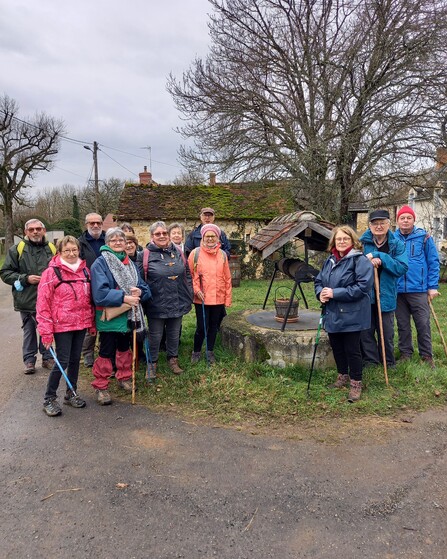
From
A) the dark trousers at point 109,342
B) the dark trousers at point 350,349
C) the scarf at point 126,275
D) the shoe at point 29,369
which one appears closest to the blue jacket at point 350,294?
the dark trousers at point 350,349

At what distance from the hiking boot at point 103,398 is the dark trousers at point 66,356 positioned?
28cm

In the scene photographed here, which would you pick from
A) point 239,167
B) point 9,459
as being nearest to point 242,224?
point 239,167

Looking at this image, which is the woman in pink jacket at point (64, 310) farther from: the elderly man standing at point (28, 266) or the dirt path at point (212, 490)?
the elderly man standing at point (28, 266)

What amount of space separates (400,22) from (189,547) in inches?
528

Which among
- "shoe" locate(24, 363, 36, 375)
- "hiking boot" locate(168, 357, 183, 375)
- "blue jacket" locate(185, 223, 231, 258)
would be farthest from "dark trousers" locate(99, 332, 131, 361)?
"blue jacket" locate(185, 223, 231, 258)

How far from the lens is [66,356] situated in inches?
166

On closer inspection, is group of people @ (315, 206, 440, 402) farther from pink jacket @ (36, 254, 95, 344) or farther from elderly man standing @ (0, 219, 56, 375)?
elderly man standing @ (0, 219, 56, 375)

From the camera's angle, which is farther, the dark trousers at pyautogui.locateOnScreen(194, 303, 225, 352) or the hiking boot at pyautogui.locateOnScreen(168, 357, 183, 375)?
the dark trousers at pyautogui.locateOnScreen(194, 303, 225, 352)

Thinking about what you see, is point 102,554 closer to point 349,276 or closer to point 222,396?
point 222,396

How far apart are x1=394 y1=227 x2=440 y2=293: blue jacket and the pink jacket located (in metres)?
3.62

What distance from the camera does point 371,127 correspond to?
11906 millimetres

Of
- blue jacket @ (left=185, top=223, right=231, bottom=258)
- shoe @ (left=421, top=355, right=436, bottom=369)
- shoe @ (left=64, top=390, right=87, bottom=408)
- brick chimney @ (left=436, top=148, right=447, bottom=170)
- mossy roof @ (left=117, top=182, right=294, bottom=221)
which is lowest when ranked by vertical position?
shoe @ (left=64, top=390, right=87, bottom=408)

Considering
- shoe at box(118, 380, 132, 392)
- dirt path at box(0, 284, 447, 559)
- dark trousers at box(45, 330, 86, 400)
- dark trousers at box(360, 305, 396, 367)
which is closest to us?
dirt path at box(0, 284, 447, 559)

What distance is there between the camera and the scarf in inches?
174
